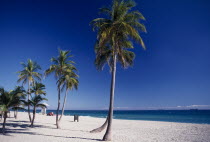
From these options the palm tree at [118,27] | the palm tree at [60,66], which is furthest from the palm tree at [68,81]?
the palm tree at [118,27]

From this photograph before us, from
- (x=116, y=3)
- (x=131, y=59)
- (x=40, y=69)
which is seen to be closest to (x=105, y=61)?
(x=131, y=59)

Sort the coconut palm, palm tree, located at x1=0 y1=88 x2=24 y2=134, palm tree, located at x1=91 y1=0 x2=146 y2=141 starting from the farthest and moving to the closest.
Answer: the coconut palm
palm tree, located at x1=0 y1=88 x2=24 y2=134
palm tree, located at x1=91 y1=0 x2=146 y2=141

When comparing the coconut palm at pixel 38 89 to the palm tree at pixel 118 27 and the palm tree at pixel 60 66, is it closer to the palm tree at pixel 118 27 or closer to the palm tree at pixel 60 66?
the palm tree at pixel 60 66

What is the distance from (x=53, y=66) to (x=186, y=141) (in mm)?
13156

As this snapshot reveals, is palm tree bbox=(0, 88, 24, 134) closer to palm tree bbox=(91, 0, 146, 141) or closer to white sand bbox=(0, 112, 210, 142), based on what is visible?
white sand bbox=(0, 112, 210, 142)

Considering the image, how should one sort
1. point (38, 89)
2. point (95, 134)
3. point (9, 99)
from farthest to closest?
point (38, 89), point (95, 134), point (9, 99)

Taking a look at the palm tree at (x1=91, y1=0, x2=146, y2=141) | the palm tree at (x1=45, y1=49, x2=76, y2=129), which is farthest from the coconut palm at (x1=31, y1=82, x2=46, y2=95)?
the palm tree at (x1=91, y1=0, x2=146, y2=141)

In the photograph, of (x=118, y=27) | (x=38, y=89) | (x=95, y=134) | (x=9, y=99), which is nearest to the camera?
(x=118, y=27)

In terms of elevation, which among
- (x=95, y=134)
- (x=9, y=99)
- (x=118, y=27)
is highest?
(x=118, y=27)

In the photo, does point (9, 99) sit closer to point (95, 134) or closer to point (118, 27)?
point (95, 134)

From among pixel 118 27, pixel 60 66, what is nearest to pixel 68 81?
pixel 60 66

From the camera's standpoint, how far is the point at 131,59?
1234 centimetres

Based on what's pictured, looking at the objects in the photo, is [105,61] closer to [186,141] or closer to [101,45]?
[101,45]

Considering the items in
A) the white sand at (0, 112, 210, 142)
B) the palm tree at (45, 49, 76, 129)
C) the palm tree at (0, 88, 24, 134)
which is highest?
the palm tree at (45, 49, 76, 129)
